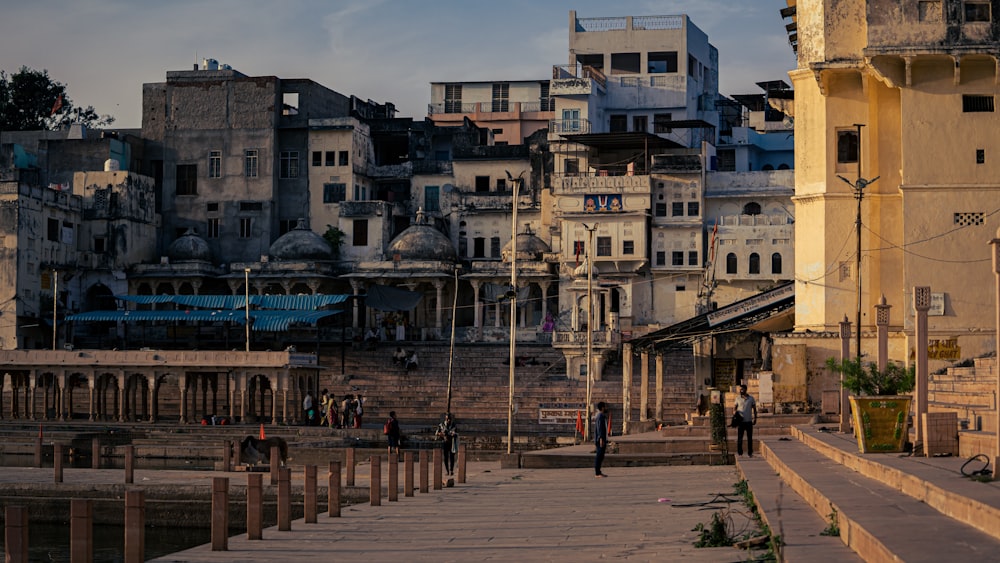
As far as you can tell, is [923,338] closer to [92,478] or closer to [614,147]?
[92,478]

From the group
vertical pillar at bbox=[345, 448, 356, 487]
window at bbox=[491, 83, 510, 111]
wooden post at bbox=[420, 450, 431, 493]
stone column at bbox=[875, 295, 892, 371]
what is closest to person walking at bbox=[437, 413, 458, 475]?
vertical pillar at bbox=[345, 448, 356, 487]

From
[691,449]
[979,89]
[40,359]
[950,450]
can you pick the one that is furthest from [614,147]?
[950,450]

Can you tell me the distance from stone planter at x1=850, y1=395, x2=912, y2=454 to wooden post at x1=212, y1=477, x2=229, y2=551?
7414 mm

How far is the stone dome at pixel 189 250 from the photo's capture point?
68.4 m

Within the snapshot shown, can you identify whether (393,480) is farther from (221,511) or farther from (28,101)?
(28,101)

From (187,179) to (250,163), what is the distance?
3.50 m

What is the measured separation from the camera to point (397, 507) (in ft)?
71.7

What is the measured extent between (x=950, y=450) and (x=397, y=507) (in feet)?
29.6

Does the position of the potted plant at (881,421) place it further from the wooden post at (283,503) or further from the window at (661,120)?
the window at (661,120)

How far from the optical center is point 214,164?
235 feet

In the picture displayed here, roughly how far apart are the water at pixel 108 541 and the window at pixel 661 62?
47.4m

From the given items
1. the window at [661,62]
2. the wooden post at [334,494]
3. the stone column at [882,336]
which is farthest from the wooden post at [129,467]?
the window at [661,62]

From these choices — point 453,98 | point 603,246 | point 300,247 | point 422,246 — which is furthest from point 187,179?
point 603,246

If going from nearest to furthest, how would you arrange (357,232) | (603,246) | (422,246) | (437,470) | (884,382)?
(884,382) < (437,470) < (603,246) < (422,246) < (357,232)
